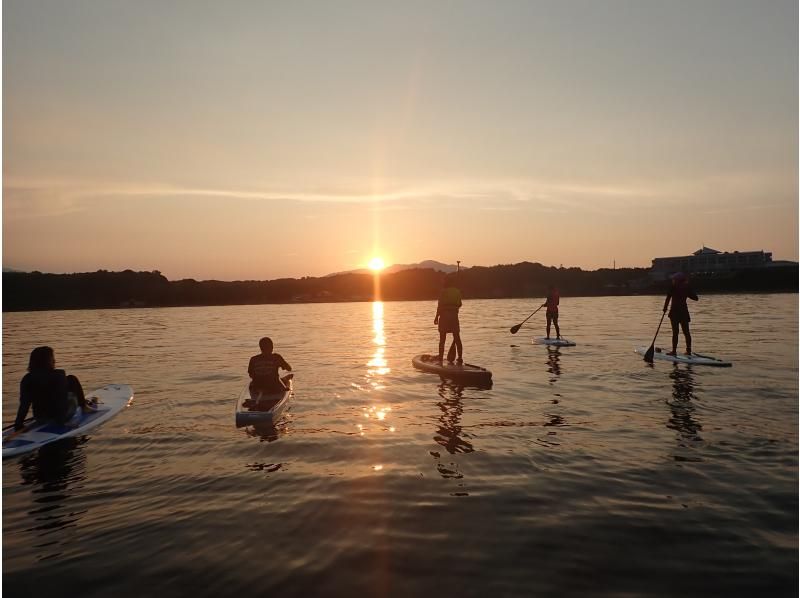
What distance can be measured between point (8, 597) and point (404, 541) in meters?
3.90

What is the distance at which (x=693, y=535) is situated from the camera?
5.95 m

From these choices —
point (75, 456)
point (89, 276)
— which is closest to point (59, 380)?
point (75, 456)

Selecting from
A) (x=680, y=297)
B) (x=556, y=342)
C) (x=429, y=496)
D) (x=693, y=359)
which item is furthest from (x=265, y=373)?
(x=556, y=342)

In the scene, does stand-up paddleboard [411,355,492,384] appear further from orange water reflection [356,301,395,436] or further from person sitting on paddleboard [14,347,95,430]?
person sitting on paddleboard [14,347,95,430]

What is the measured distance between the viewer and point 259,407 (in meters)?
11.9

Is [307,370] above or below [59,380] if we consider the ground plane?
below

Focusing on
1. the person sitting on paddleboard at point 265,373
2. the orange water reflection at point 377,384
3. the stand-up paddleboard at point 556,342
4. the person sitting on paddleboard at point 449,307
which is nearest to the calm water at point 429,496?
the orange water reflection at point 377,384

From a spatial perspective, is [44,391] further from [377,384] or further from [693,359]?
[693,359]

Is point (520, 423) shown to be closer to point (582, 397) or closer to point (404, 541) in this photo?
point (582, 397)

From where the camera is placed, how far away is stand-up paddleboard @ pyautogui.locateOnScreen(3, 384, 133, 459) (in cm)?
974

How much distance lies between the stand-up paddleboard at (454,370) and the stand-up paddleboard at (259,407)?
17.8ft

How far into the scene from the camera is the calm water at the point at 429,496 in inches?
208

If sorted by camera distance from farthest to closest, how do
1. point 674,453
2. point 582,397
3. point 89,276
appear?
point 89,276 < point 582,397 < point 674,453

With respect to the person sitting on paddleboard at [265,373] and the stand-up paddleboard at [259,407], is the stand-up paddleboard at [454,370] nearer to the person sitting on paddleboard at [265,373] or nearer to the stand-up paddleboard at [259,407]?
the stand-up paddleboard at [259,407]
